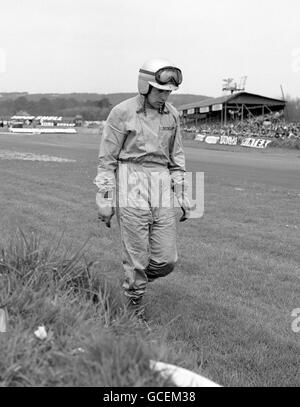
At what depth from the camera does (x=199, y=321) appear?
5.27 m


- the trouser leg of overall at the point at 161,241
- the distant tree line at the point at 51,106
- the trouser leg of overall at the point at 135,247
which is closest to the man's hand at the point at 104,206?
the trouser leg of overall at the point at 135,247

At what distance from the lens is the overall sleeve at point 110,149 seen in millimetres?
5055

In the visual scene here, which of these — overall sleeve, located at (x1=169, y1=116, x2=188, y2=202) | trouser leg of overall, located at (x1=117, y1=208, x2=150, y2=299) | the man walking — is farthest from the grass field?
overall sleeve, located at (x1=169, y1=116, x2=188, y2=202)

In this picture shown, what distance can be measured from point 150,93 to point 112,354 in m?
2.81

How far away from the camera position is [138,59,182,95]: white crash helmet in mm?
4879

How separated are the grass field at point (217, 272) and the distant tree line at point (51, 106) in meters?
126

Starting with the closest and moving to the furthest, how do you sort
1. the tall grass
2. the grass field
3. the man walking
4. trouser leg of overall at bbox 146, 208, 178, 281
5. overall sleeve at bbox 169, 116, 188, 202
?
the tall grass < the grass field < the man walking < trouser leg of overall at bbox 146, 208, 178, 281 < overall sleeve at bbox 169, 116, 188, 202

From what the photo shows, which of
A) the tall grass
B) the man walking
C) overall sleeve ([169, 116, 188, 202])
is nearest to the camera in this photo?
the tall grass

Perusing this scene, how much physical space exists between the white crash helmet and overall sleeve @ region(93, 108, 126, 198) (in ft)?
1.09

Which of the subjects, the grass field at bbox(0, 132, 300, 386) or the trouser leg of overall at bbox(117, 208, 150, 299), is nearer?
the grass field at bbox(0, 132, 300, 386)

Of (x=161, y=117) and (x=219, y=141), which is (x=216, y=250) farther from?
(x=219, y=141)

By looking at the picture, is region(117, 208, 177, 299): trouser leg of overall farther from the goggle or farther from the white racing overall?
the goggle

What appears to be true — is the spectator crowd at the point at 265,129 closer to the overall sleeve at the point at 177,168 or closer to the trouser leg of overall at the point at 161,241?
the overall sleeve at the point at 177,168
